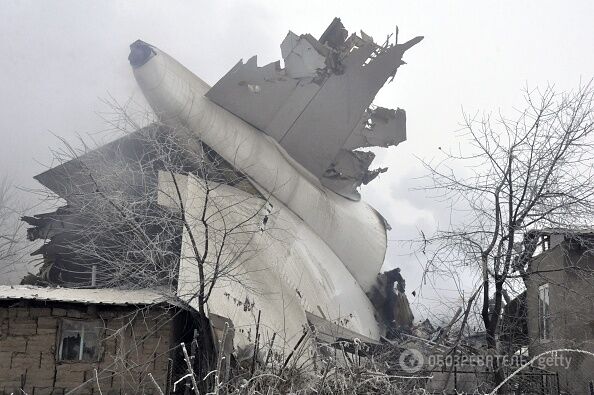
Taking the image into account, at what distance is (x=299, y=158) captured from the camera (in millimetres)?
18516

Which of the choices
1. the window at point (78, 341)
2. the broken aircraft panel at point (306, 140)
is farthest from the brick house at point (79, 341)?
the broken aircraft panel at point (306, 140)

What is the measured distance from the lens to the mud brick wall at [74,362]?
10344 millimetres

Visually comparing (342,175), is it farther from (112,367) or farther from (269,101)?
(112,367)

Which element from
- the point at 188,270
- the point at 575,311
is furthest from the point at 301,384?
the point at 575,311

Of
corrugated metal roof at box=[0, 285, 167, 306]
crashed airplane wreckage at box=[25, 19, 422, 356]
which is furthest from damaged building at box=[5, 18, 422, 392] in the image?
corrugated metal roof at box=[0, 285, 167, 306]

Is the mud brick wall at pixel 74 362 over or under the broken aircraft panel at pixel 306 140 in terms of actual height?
under

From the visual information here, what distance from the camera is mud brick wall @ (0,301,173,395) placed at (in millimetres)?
10344

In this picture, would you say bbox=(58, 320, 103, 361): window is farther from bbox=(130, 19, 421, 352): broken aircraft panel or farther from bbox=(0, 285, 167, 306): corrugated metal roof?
bbox=(130, 19, 421, 352): broken aircraft panel

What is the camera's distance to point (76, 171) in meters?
16.1

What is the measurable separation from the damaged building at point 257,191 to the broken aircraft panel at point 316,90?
37 mm

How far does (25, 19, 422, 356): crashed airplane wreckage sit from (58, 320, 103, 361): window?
2849mm

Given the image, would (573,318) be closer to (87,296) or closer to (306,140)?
(306,140)

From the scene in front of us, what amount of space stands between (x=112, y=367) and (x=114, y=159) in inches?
246

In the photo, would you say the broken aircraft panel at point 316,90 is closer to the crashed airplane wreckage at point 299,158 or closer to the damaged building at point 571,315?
the crashed airplane wreckage at point 299,158
